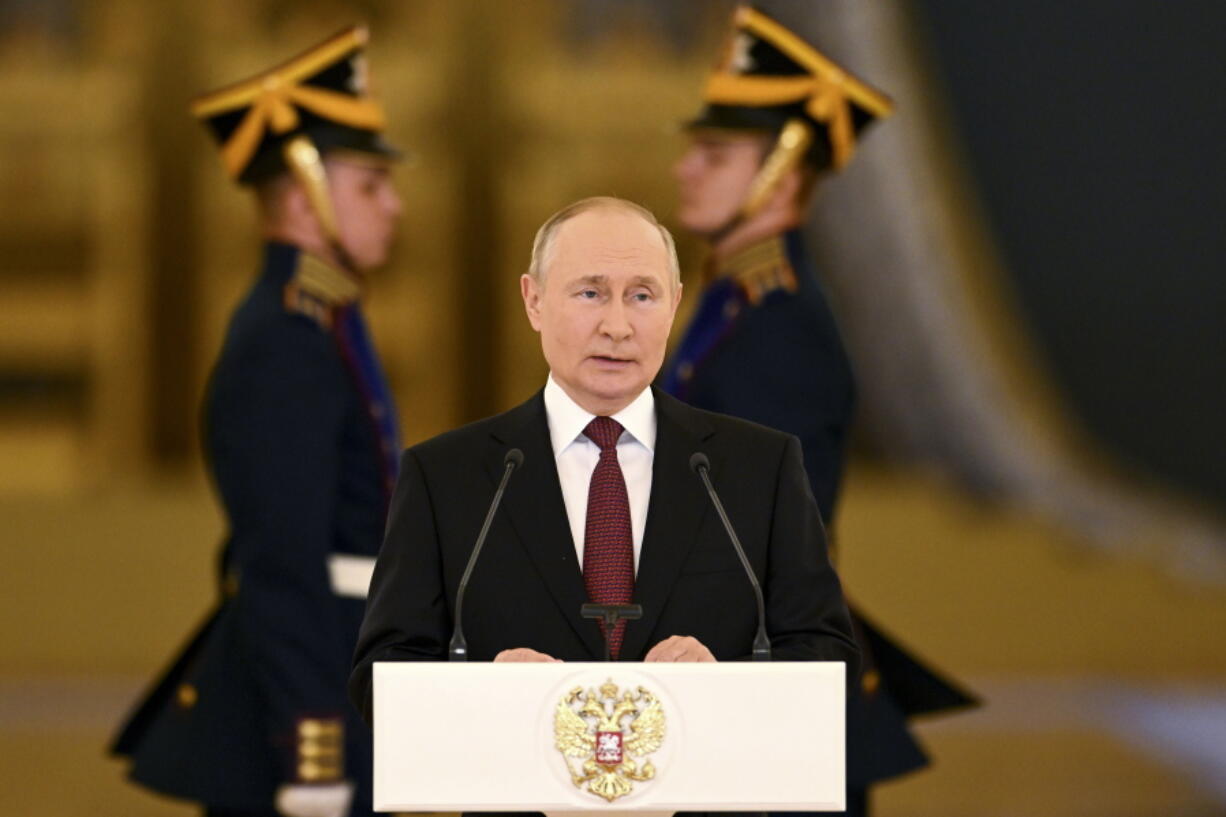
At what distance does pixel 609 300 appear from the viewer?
2035mm

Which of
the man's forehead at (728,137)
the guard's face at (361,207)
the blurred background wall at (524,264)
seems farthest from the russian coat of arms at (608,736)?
the blurred background wall at (524,264)

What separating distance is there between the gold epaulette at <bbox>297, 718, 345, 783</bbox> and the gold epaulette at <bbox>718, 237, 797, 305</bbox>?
106 cm

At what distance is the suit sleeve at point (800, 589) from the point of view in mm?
2043

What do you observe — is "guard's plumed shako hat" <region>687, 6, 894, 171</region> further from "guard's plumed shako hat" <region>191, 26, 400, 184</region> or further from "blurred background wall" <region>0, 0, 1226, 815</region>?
"blurred background wall" <region>0, 0, 1226, 815</region>

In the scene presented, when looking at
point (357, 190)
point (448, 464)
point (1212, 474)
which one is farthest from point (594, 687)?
point (1212, 474)

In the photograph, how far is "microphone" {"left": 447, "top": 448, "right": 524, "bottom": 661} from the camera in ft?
6.21

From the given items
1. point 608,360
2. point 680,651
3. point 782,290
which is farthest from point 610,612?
point 782,290

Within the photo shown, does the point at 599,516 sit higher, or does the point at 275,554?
the point at 599,516

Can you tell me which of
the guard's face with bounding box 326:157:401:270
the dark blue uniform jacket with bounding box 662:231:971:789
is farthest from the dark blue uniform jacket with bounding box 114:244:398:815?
the dark blue uniform jacket with bounding box 662:231:971:789

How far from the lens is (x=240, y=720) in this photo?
11.1ft

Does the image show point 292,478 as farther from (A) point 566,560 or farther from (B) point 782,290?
(A) point 566,560

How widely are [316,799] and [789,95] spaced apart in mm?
1566

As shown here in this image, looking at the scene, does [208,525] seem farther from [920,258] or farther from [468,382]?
[920,258]

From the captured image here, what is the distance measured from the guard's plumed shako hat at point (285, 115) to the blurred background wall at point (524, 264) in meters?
2.81
